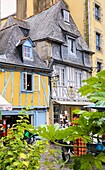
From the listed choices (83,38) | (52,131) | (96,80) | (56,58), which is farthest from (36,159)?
(83,38)

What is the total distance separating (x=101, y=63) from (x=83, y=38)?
242cm

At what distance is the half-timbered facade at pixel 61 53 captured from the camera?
16188mm

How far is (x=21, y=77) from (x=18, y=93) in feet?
2.79

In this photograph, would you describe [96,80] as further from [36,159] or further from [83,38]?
[83,38]

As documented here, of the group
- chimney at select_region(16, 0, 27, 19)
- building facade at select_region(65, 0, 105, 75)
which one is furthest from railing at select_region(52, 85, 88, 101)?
chimney at select_region(16, 0, 27, 19)

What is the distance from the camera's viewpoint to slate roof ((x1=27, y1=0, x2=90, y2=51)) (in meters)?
16.8

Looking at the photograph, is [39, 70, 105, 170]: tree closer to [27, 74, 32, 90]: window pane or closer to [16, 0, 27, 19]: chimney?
[27, 74, 32, 90]: window pane

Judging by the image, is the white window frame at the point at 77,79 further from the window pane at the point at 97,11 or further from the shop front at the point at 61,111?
the window pane at the point at 97,11

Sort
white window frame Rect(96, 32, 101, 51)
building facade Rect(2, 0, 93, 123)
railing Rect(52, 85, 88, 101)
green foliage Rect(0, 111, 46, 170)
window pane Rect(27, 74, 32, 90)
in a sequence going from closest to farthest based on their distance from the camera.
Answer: green foliage Rect(0, 111, 46, 170) → window pane Rect(27, 74, 32, 90) → railing Rect(52, 85, 88, 101) → building facade Rect(2, 0, 93, 123) → white window frame Rect(96, 32, 101, 51)

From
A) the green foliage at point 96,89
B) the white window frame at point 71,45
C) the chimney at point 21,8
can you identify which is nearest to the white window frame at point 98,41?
the white window frame at point 71,45

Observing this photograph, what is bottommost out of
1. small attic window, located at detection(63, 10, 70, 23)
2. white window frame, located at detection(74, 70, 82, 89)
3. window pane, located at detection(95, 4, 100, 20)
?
white window frame, located at detection(74, 70, 82, 89)

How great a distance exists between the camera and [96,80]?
116 cm

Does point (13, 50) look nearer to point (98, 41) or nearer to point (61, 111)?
point (61, 111)

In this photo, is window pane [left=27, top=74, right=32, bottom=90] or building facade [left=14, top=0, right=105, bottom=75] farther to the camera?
building facade [left=14, top=0, right=105, bottom=75]
